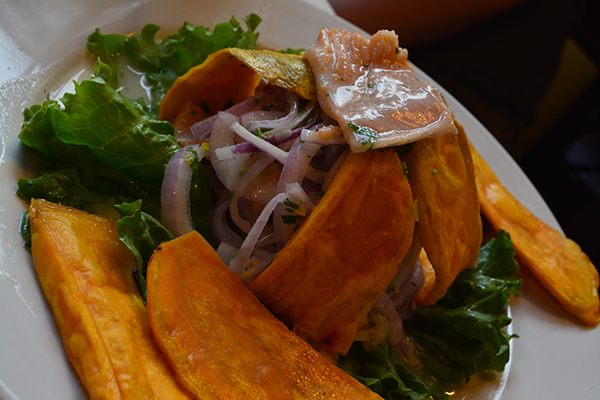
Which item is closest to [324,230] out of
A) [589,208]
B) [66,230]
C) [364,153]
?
[364,153]

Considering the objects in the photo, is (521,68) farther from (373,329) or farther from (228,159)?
(228,159)

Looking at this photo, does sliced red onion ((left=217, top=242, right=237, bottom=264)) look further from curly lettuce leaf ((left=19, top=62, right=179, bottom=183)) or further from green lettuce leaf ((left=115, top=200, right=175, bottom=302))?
curly lettuce leaf ((left=19, top=62, right=179, bottom=183))

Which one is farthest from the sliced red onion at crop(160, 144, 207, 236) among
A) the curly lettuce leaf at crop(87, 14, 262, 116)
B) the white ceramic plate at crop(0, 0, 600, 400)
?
the curly lettuce leaf at crop(87, 14, 262, 116)

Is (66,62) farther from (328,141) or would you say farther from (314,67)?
(328,141)

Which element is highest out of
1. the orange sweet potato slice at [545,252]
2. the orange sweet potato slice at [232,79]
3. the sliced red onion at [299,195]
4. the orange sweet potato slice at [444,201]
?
the orange sweet potato slice at [232,79]

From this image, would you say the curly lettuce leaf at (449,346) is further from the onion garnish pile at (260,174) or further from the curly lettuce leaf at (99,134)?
the curly lettuce leaf at (99,134)

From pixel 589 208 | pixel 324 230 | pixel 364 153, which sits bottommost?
pixel 589 208

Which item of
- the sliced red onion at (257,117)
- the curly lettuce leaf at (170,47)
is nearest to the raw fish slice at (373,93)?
the sliced red onion at (257,117)
